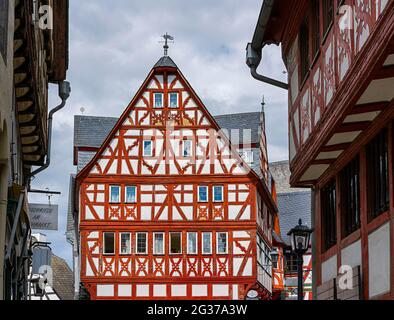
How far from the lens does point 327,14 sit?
1300cm

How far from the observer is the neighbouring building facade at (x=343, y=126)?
9.76m

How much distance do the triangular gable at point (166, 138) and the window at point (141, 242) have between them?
108 inches

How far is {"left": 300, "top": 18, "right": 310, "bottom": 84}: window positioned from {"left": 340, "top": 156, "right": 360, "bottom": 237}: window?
202cm

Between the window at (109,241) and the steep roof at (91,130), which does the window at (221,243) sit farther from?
the steep roof at (91,130)

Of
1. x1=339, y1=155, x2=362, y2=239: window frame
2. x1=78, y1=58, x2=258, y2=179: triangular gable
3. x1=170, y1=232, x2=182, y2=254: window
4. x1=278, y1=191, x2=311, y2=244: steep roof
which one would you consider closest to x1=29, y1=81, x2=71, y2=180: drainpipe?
x1=339, y1=155, x2=362, y2=239: window frame

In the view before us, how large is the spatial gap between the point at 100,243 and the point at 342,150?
1101 inches

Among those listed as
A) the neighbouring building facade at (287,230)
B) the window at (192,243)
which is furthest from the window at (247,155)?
the window at (192,243)

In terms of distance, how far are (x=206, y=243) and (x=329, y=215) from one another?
993 inches

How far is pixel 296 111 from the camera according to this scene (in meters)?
15.5

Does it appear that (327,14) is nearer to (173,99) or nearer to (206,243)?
(206,243)

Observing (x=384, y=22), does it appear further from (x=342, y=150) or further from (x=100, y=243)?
(x=100, y=243)
